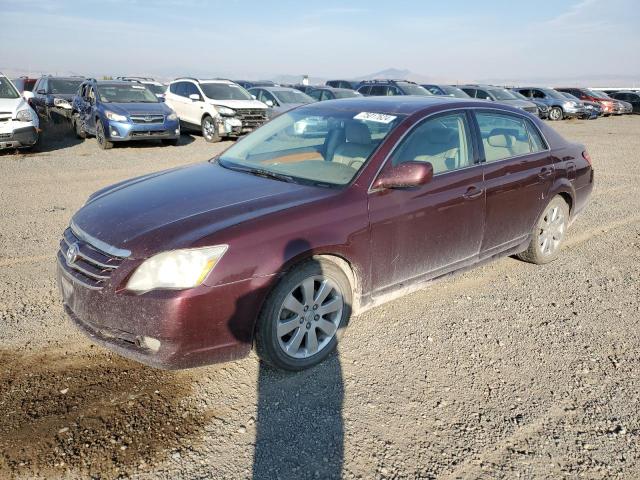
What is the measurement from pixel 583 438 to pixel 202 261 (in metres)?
2.20

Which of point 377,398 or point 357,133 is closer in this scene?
point 377,398

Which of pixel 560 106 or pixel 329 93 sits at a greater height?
pixel 560 106

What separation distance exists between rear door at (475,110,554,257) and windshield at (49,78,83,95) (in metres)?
16.2

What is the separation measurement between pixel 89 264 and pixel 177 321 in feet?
2.30

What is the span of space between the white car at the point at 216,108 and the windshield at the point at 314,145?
1009 cm

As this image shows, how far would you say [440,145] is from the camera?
400 centimetres

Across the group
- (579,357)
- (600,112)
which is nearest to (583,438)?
(579,357)

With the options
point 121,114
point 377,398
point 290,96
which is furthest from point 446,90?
point 377,398

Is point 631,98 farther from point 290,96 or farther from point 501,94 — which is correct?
point 290,96

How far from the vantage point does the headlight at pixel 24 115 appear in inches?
440

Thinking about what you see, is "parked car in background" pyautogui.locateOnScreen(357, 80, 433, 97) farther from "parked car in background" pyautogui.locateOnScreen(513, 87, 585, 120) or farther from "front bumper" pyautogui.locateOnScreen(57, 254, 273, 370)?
"front bumper" pyautogui.locateOnScreen(57, 254, 273, 370)

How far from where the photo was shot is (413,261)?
377 centimetres

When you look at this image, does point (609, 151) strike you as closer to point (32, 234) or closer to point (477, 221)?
point (477, 221)

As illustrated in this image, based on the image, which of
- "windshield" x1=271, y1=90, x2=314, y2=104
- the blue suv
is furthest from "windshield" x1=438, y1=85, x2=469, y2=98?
the blue suv
